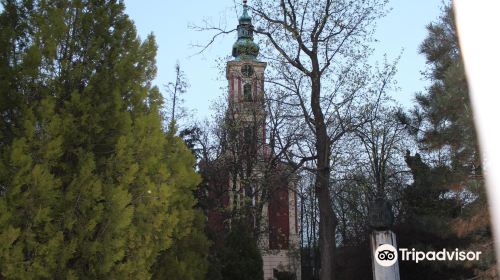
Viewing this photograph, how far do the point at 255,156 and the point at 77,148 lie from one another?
14793mm

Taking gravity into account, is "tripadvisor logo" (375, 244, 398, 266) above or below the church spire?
below

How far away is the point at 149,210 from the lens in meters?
6.87

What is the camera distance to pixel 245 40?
1541 centimetres

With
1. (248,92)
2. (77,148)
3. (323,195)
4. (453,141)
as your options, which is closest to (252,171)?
(248,92)

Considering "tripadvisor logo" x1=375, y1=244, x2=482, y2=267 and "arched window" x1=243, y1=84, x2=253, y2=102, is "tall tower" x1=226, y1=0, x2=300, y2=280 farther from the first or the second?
"tripadvisor logo" x1=375, y1=244, x2=482, y2=267

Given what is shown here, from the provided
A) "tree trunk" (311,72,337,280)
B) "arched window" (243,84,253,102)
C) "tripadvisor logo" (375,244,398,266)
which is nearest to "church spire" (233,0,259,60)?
"arched window" (243,84,253,102)

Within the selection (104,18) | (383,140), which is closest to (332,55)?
(104,18)

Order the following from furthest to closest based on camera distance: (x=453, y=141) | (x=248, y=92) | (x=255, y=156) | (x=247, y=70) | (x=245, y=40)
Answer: (x=255, y=156), (x=248, y=92), (x=247, y=70), (x=245, y=40), (x=453, y=141)

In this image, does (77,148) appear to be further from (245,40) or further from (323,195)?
(245,40)

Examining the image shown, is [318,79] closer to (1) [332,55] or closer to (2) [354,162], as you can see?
(1) [332,55]

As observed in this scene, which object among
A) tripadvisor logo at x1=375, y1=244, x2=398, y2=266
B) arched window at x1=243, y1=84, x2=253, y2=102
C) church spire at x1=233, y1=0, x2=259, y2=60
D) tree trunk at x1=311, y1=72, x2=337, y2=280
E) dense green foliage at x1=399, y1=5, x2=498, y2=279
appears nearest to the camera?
tripadvisor logo at x1=375, y1=244, x2=398, y2=266

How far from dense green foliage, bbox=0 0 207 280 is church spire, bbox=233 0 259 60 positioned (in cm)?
695

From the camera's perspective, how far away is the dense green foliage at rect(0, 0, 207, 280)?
5.95 meters

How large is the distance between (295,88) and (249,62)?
5.17 ft
